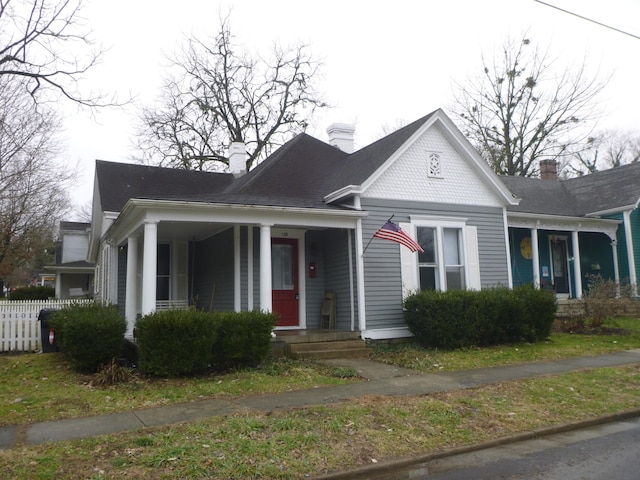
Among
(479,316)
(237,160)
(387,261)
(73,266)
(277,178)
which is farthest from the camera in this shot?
(73,266)

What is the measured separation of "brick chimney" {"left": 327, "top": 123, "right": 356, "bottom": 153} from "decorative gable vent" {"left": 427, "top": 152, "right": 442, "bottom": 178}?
439 cm

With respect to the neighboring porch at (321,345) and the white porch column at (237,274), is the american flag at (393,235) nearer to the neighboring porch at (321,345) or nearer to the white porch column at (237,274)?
the neighboring porch at (321,345)

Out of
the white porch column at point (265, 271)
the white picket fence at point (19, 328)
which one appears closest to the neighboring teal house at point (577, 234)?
the white porch column at point (265, 271)

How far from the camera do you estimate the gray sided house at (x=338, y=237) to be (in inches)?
463

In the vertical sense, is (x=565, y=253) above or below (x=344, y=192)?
below

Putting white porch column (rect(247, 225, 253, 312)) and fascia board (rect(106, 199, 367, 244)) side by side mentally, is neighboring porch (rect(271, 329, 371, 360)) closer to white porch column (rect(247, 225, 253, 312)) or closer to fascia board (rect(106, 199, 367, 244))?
white porch column (rect(247, 225, 253, 312))

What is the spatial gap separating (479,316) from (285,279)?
15.3 feet

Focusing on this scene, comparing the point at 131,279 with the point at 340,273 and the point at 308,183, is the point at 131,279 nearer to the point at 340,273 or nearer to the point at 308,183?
the point at 340,273

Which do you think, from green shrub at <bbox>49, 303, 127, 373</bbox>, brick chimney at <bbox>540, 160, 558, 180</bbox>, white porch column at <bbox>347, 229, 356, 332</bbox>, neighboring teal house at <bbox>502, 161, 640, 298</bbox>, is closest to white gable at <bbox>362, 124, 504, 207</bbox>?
white porch column at <bbox>347, 229, 356, 332</bbox>

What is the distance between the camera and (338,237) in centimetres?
1287

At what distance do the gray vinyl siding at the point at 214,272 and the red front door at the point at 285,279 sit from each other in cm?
107

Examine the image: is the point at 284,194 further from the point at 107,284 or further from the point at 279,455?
the point at 279,455

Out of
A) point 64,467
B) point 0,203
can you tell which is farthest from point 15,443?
point 0,203

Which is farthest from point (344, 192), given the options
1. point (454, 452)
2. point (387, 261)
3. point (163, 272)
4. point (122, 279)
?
point (454, 452)
